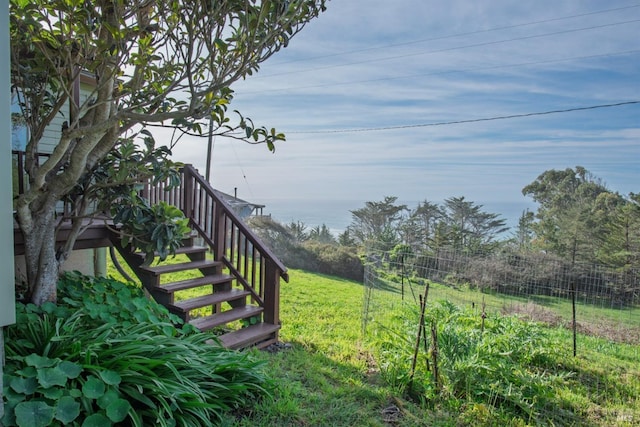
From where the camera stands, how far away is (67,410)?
5.48ft

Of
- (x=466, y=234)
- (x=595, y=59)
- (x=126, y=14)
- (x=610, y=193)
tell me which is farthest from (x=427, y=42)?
(x=126, y=14)

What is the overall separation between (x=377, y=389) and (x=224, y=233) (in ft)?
7.96

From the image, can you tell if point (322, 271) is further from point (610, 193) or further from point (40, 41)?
point (40, 41)

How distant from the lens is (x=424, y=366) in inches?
125

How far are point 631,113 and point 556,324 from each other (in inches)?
368

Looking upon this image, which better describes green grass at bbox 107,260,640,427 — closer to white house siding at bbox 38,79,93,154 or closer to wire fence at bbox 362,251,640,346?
wire fence at bbox 362,251,640,346

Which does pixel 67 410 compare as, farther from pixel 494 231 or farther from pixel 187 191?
pixel 494 231

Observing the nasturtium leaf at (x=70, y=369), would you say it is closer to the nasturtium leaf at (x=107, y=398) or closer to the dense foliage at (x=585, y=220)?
the nasturtium leaf at (x=107, y=398)

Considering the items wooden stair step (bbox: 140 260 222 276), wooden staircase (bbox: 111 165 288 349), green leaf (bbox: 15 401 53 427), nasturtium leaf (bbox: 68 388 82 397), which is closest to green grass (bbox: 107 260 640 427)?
wooden staircase (bbox: 111 165 288 349)

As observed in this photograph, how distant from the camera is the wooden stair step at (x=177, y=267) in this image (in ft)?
12.0

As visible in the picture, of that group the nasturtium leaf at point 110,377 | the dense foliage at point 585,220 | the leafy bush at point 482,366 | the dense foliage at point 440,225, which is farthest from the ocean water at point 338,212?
the nasturtium leaf at point 110,377

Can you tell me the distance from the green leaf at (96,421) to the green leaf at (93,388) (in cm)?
9

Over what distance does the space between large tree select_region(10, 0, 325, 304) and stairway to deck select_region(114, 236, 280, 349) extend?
78 centimetres

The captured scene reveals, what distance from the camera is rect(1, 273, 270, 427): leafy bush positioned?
1720mm
